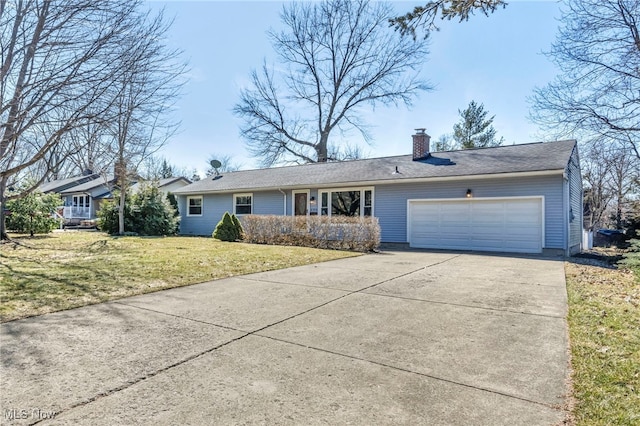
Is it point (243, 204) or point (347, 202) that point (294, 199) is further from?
point (243, 204)

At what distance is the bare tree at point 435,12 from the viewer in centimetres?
515

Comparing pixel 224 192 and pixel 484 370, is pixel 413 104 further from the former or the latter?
pixel 484 370

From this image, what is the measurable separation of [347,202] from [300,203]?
7.74 feet

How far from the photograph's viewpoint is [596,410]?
217cm

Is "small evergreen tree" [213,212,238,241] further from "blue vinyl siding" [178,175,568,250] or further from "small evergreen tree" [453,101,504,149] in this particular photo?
"small evergreen tree" [453,101,504,149]

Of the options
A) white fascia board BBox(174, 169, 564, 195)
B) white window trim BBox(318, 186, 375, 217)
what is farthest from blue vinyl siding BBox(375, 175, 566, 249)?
white fascia board BBox(174, 169, 564, 195)

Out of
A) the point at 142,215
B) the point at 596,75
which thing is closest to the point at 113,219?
the point at 142,215

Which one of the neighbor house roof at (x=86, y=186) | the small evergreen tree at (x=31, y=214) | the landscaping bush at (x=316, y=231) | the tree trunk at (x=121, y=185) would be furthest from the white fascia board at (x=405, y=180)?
the neighbor house roof at (x=86, y=186)

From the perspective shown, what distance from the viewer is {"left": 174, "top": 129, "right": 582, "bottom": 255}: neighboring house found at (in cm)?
1164

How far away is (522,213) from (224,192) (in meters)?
13.7

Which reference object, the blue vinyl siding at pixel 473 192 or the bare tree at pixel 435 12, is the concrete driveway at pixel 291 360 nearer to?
the bare tree at pixel 435 12

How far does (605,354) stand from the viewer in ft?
9.93

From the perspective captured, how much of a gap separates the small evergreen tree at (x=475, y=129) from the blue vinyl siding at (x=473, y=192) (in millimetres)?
16726

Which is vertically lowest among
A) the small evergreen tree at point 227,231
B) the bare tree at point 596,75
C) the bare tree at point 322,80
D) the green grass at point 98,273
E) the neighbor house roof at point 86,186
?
the green grass at point 98,273
